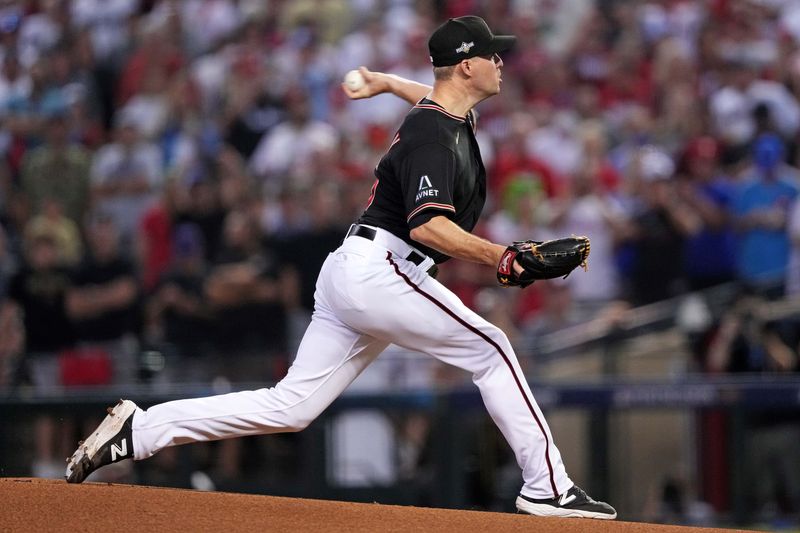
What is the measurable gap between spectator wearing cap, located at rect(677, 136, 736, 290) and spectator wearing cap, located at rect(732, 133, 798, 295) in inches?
3.1

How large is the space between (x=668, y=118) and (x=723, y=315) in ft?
8.45

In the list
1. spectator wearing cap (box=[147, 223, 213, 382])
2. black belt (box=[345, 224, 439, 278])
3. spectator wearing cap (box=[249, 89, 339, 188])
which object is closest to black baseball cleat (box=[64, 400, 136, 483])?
black belt (box=[345, 224, 439, 278])

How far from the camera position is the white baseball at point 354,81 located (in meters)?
5.95

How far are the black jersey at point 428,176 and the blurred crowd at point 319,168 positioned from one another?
421cm

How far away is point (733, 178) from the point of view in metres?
9.92

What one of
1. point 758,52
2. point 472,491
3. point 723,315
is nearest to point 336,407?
point 472,491

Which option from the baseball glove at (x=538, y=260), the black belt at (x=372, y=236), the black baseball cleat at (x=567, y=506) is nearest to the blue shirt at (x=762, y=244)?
the black baseball cleat at (x=567, y=506)

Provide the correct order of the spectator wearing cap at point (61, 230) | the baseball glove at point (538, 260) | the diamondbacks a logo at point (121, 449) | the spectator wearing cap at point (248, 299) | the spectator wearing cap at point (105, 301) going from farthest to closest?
the spectator wearing cap at point (61, 230) < the spectator wearing cap at point (105, 301) < the spectator wearing cap at point (248, 299) < the diamondbacks a logo at point (121, 449) < the baseball glove at point (538, 260)

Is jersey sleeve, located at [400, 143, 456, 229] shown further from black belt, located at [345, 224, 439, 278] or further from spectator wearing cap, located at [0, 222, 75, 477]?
spectator wearing cap, located at [0, 222, 75, 477]

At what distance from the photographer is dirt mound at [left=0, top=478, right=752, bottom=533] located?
5008mm

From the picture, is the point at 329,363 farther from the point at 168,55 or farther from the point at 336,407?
the point at 168,55

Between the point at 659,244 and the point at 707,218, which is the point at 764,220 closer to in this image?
the point at 707,218

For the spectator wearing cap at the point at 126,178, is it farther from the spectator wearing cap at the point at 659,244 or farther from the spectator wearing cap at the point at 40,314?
the spectator wearing cap at the point at 659,244

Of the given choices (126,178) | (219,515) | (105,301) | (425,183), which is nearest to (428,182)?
(425,183)
